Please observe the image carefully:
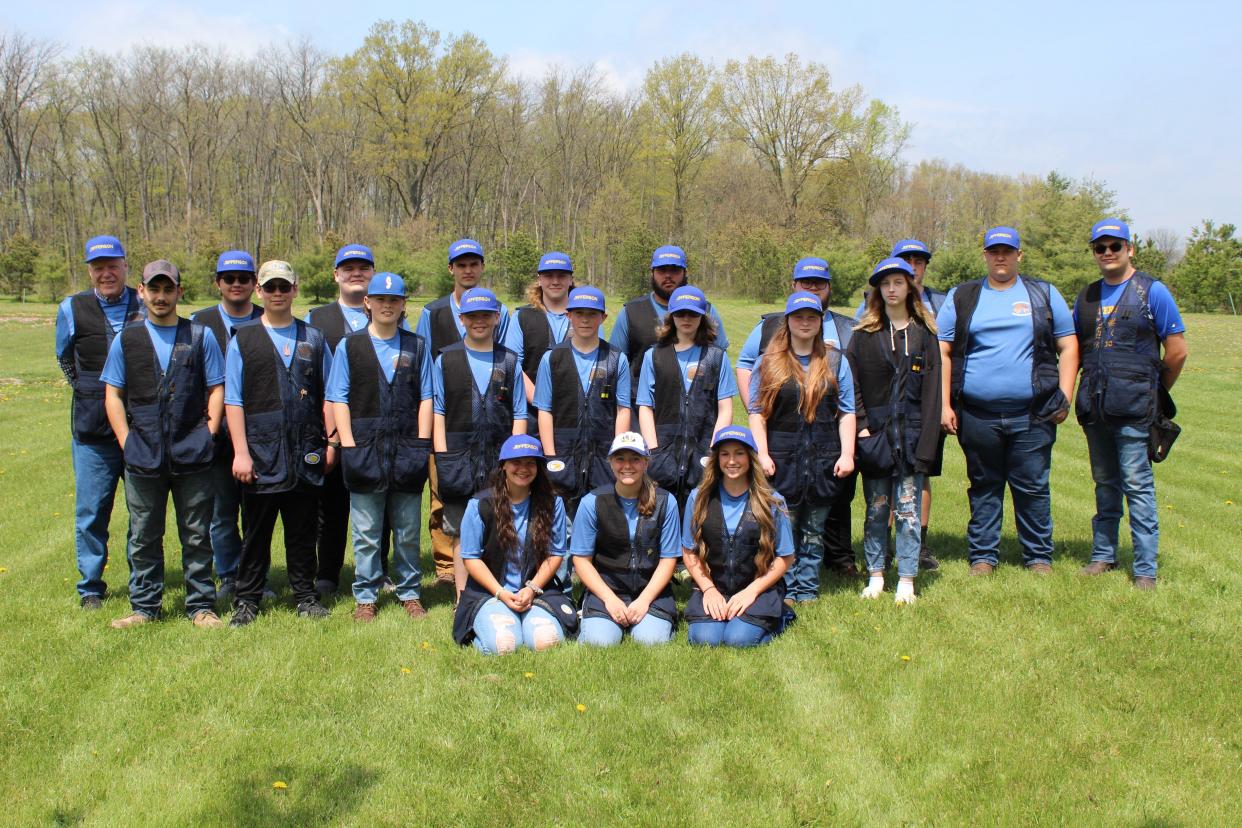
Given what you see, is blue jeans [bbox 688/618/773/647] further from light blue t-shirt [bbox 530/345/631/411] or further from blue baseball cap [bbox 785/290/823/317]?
blue baseball cap [bbox 785/290/823/317]

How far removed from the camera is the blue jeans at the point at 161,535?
5.73m

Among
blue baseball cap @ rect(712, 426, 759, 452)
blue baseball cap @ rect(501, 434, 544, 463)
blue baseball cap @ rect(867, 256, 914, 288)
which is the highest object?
blue baseball cap @ rect(867, 256, 914, 288)

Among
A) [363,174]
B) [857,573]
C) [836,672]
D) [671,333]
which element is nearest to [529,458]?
[671,333]

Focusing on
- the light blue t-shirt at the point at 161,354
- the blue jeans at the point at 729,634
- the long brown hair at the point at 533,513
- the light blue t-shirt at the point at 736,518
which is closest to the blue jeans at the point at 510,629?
the long brown hair at the point at 533,513

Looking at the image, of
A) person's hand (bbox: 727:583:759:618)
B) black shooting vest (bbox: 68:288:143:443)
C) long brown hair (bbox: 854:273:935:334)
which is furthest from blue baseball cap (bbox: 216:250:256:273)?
long brown hair (bbox: 854:273:935:334)

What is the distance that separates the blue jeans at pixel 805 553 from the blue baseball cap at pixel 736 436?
2.62 feet

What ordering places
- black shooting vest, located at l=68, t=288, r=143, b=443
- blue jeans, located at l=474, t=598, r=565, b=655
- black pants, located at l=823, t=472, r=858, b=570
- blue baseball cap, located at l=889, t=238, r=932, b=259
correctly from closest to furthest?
blue jeans, located at l=474, t=598, r=565, b=655, black shooting vest, located at l=68, t=288, r=143, b=443, blue baseball cap, located at l=889, t=238, r=932, b=259, black pants, located at l=823, t=472, r=858, b=570

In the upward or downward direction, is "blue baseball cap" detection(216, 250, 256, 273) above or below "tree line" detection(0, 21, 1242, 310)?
below

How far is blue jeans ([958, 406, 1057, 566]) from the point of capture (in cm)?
634

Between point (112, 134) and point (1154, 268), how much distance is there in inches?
2417

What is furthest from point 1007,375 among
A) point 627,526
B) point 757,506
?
point 627,526

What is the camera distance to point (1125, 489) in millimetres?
6352

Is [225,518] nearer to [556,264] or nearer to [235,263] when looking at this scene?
[235,263]

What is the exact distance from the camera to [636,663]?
5.12 meters
